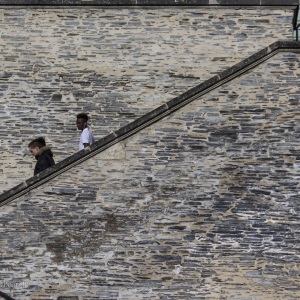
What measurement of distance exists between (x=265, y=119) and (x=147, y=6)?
19.8 ft

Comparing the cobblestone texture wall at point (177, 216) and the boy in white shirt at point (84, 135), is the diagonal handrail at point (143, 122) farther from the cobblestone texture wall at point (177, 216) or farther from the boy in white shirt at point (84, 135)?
the boy in white shirt at point (84, 135)

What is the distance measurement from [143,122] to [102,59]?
214 inches

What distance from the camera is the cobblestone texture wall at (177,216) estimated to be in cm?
1722

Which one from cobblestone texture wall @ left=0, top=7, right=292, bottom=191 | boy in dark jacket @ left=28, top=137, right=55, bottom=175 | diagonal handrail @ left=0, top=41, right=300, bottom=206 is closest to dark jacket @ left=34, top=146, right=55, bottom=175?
boy in dark jacket @ left=28, top=137, right=55, bottom=175

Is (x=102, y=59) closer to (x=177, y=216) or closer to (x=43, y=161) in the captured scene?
(x=43, y=161)

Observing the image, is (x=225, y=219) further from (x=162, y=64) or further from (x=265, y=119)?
(x=162, y=64)

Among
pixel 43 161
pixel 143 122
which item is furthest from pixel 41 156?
pixel 143 122

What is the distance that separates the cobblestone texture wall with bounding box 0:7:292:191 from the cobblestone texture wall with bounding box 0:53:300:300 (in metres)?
4.87

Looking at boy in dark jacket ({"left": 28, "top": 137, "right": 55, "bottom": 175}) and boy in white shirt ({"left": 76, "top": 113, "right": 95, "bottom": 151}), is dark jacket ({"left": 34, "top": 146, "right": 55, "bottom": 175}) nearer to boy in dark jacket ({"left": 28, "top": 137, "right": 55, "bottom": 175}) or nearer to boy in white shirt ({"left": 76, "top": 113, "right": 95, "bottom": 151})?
boy in dark jacket ({"left": 28, "top": 137, "right": 55, "bottom": 175})

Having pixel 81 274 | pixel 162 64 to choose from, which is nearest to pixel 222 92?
pixel 81 274

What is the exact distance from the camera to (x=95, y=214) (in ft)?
57.4

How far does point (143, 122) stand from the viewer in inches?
703

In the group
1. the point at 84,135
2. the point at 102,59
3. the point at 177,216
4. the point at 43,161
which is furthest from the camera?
the point at 102,59

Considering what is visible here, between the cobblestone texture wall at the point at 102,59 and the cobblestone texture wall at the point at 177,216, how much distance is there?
4.87m
